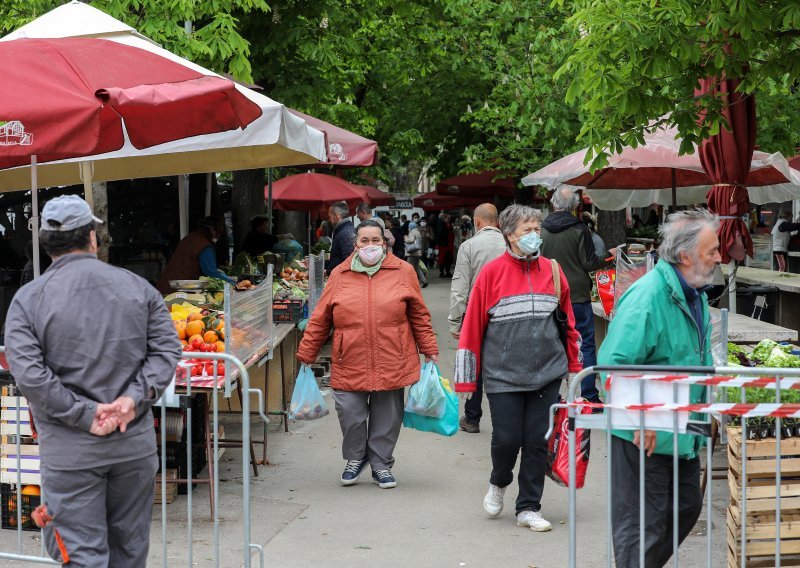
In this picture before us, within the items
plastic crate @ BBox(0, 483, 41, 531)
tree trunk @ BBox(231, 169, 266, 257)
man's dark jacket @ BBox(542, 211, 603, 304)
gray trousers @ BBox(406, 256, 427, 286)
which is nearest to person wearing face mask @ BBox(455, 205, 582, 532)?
plastic crate @ BBox(0, 483, 41, 531)

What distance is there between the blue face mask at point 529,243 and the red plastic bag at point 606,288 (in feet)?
15.7

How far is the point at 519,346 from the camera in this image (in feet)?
20.8

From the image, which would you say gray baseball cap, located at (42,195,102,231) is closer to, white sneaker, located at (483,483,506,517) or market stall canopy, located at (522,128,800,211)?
white sneaker, located at (483,483,506,517)

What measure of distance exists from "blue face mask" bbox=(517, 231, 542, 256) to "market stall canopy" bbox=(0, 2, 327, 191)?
1.84 metres

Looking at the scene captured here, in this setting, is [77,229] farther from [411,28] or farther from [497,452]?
[411,28]

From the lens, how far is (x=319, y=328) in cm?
740

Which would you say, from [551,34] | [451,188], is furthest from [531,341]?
[451,188]

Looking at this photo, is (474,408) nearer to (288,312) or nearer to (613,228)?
(288,312)

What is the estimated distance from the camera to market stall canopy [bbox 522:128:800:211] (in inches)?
446

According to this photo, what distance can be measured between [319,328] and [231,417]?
2730 millimetres

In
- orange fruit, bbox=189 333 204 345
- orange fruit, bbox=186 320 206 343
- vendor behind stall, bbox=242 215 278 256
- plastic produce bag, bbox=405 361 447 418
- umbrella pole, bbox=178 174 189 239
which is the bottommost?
plastic produce bag, bbox=405 361 447 418

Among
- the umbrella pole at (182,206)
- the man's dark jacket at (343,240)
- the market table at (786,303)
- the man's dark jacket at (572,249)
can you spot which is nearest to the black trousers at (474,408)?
the man's dark jacket at (572,249)

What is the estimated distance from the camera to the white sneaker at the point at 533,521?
21.1ft

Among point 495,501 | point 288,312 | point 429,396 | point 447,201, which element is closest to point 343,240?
point 288,312
